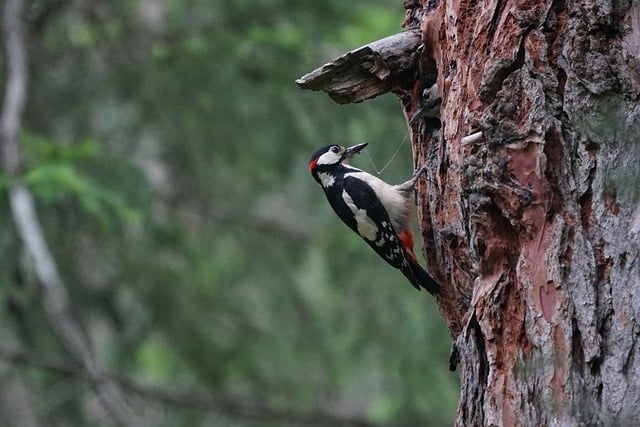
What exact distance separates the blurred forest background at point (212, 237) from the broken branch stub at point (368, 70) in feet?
9.02

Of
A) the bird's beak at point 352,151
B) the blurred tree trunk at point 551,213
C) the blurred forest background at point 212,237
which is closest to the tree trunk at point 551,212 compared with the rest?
the blurred tree trunk at point 551,213

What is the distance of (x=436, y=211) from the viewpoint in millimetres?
3623

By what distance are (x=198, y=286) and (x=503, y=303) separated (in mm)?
5101

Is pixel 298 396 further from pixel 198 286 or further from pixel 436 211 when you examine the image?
pixel 436 211

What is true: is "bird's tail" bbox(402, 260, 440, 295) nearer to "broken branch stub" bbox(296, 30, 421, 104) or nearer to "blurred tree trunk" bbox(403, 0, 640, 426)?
"blurred tree trunk" bbox(403, 0, 640, 426)

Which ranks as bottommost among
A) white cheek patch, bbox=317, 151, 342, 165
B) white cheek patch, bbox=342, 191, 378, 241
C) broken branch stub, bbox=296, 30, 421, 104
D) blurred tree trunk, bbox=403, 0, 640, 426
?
blurred tree trunk, bbox=403, 0, 640, 426

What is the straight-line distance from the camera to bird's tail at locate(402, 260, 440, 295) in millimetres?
3816

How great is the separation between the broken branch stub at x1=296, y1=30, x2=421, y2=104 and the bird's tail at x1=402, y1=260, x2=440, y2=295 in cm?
78

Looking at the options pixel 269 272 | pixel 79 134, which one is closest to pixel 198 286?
pixel 269 272

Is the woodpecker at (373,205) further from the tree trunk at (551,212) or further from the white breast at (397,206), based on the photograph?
the tree trunk at (551,212)

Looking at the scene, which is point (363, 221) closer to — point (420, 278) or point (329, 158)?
point (329, 158)

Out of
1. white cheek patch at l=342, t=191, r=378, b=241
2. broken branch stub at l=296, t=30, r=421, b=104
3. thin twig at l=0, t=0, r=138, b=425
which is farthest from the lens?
white cheek patch at l=342, t=191, r=378, b=241

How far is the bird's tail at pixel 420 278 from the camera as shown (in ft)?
12.5

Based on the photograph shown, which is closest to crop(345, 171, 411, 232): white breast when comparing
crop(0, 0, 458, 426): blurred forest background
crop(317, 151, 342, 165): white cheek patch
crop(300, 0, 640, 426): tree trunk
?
crop(317, 151, 342, 165): white cheek patch
